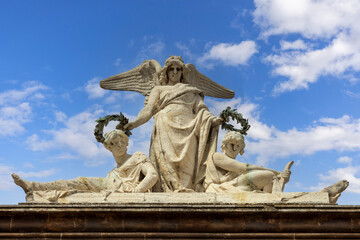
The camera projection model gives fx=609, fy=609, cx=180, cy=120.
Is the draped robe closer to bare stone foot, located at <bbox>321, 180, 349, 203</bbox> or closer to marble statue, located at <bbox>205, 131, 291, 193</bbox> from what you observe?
marble statue, located at <bbox>205, 131, 291, 193</bbox>

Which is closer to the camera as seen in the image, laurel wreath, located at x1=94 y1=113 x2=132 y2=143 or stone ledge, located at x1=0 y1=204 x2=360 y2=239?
stone ledge, located at x1=0 y1=204 x2=360 y2=239

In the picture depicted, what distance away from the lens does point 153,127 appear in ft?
42.5

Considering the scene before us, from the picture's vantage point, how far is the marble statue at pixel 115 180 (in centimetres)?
1141

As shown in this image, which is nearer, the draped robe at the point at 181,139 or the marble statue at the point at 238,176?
the marble statue at the point at 238,176

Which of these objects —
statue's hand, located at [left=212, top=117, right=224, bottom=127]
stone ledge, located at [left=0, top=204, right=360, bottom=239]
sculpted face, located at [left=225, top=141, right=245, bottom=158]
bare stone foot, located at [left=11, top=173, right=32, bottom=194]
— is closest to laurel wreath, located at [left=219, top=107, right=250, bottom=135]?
statue's hand, located at [left=212, top=117, right=224, bottom=127]

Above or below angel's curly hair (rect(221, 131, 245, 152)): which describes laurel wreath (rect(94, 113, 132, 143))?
above

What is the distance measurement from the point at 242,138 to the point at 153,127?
1.95m

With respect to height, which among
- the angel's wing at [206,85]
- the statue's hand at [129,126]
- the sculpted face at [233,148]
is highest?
the angel's wing at [206,85]

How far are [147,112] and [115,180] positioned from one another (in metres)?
1.95

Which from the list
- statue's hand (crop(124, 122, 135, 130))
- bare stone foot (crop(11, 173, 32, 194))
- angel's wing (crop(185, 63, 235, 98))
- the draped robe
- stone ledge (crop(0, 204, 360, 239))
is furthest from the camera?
angel's wing (crop(185, 63, 235, 98))

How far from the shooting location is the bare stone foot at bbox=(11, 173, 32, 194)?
449 inches

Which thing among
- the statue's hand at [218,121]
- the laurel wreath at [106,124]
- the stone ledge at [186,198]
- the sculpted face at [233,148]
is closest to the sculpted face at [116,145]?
the laurel wreath at [106,124]

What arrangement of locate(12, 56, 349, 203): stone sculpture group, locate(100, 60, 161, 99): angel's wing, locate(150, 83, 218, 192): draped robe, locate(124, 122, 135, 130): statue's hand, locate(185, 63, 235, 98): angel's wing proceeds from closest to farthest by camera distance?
locate(12, 56, 349, 203): stone sculpture group, locate(150, 83, 218, 192): draped robe, locate(124, 122, 135, 130): statue's hand, locate(185, 63, 235, 98): angel's wing, locate(100, 60, 161, 99): angel's wing

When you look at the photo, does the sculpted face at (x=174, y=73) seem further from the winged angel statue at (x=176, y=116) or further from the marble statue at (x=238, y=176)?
the marble statue at (x=238, y=176)
